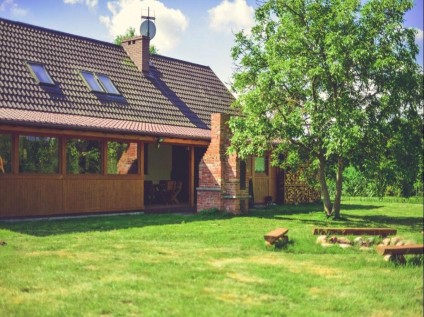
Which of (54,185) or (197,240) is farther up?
(54,185)

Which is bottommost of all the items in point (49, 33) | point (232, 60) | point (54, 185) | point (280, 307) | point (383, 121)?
point (280, 307)

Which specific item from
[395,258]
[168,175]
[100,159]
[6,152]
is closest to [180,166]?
[168,175]

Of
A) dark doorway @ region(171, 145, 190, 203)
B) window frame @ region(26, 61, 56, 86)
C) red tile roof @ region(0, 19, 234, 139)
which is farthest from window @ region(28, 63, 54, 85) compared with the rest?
dark doorway @ region(171, 145, 190, 203)

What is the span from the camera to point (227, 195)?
1630cm

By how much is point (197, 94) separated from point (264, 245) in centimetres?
1528

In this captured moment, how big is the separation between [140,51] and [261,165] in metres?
7.04

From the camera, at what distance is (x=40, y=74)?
17.4 meters

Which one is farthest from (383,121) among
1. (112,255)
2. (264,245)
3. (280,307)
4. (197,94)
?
(197,94)

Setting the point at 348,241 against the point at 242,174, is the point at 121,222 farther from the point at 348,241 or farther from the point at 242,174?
the point at 348,241

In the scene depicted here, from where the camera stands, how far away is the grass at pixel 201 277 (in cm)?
513

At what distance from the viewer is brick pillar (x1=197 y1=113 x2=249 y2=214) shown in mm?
16156

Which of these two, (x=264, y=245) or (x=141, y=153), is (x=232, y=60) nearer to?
(x=141, y=153)

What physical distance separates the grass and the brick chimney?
13.0 m

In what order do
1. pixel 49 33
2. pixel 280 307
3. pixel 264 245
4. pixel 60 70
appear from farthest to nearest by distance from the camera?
1. pixel 49 33
2. pixel 60 70
3. pixel 264 245
4. pixel 280 307
